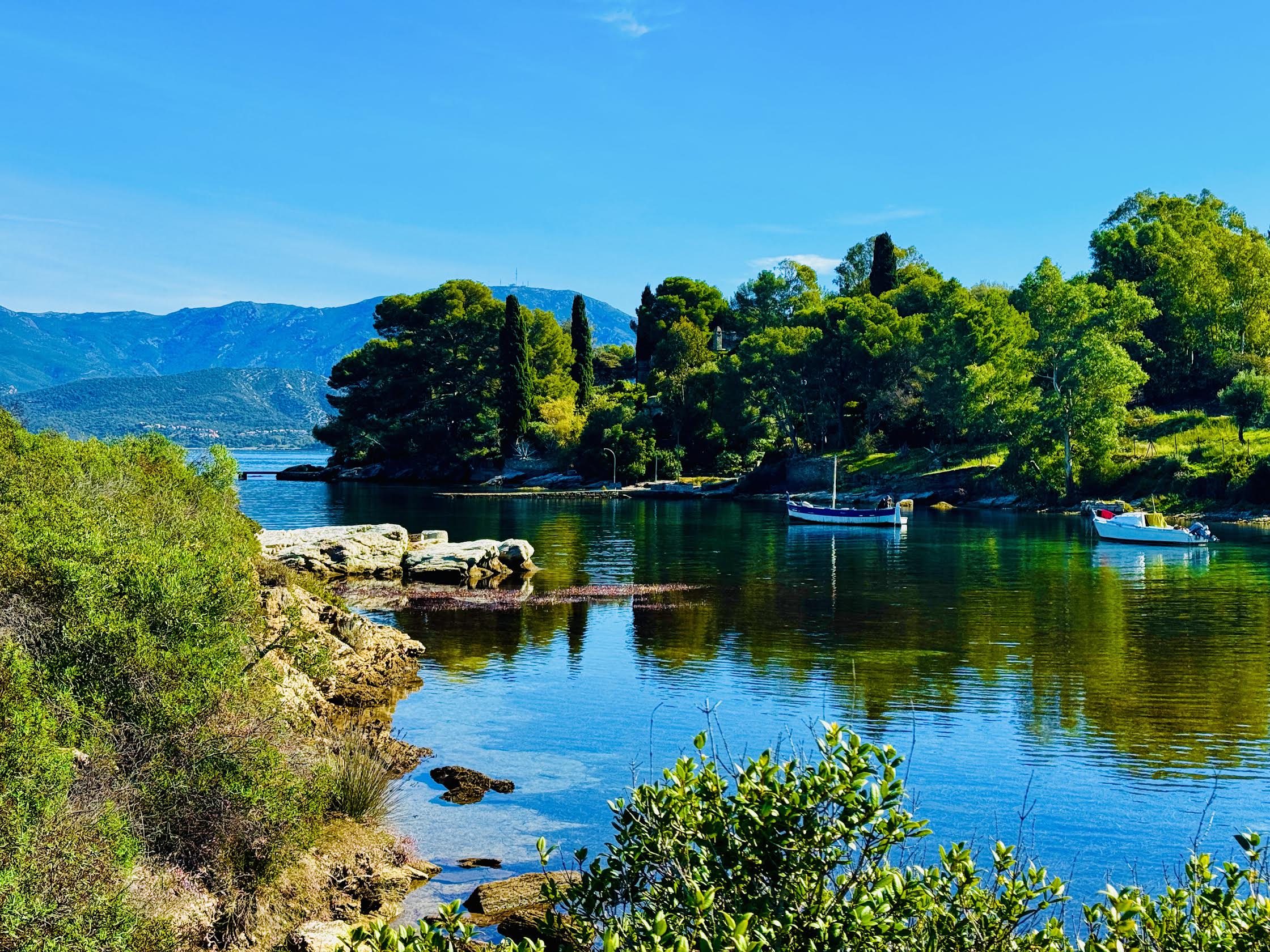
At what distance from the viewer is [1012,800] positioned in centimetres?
1571

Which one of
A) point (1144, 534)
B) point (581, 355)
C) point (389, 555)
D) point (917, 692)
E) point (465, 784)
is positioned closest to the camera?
point (465, 784)

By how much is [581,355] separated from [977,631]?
100366 mm

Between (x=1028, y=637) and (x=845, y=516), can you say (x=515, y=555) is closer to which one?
(x=1028, y=637)

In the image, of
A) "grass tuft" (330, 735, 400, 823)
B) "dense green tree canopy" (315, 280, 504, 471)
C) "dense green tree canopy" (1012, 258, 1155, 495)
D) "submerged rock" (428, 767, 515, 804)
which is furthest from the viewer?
"dense green tree canopy" (315, 280, 504, 471)

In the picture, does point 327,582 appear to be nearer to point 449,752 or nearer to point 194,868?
point 449,752

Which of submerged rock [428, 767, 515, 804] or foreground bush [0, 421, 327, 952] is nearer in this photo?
foreground bush [0, 421, 327, 952]

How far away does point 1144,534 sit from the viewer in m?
56.0

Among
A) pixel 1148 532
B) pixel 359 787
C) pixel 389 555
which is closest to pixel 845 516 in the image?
pixel 1148 532

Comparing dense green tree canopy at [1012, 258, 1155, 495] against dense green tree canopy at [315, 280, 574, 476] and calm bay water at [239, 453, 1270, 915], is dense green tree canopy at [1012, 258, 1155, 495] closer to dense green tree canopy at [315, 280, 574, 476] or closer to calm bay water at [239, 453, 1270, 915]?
calm bay water at [239, 453, 1270, 915]

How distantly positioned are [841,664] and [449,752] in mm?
10965

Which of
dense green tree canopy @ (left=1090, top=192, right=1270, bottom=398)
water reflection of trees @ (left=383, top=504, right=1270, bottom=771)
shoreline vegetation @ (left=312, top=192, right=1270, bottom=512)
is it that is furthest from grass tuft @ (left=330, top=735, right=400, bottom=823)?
dense green tree canopy @ (left=1090, top=192, right=1270, bottom=398)

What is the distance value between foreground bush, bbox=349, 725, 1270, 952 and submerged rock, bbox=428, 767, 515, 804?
8.54 m

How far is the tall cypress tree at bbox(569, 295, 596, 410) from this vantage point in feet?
406

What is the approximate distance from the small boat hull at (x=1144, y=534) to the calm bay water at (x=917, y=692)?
6761mm
